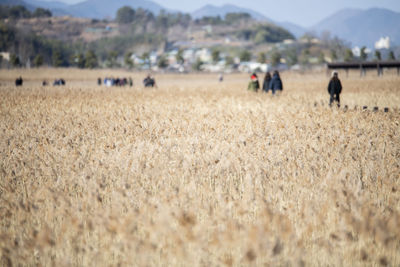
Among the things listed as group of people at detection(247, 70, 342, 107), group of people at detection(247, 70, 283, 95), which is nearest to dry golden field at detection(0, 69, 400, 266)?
group of people at detection(247, 70, 342, 107)

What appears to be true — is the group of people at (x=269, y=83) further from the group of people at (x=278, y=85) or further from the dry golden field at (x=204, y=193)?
the dry golden field at (x=204, y=193)

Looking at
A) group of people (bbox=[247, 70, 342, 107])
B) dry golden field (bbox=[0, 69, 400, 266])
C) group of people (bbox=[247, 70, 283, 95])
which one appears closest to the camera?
dry golden field (bbox=[0, 69, 400, 266])

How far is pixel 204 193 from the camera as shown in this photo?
4.94 meters

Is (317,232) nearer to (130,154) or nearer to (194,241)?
(194,241)

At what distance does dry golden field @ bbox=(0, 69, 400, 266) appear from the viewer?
3.35m

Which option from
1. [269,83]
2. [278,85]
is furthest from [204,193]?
[269,83]

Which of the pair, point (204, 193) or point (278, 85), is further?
point (278, 85)

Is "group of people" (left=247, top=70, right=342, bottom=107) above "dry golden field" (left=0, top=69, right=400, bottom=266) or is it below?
above

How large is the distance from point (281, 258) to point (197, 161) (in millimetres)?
3331

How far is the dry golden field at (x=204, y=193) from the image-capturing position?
335 centimetres

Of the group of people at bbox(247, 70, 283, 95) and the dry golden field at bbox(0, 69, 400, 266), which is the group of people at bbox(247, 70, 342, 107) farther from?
the dry golden field at bbox(0, 69, 400, 266)

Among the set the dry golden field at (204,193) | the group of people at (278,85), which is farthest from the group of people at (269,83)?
the dry golden field at (204,193)

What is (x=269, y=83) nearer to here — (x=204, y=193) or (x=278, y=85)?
(x=278, y=85)

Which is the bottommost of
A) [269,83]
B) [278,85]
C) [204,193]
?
[204,193]
